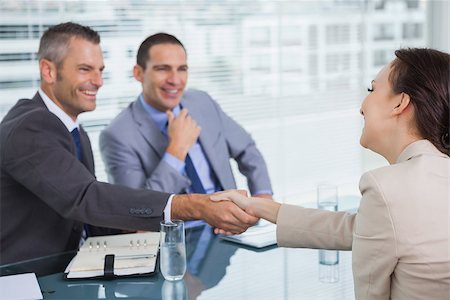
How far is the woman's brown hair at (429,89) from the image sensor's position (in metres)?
1.50

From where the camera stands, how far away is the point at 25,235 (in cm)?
231

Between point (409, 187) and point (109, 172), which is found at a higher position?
point (409, 187)

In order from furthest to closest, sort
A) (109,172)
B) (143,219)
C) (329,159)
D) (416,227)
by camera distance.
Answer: (329,159)
(109,172)
(143,219)
(416,227)

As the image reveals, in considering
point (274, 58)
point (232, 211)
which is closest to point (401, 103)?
point (232, 211)

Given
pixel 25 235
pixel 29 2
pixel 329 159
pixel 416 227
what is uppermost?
pixel 29 2

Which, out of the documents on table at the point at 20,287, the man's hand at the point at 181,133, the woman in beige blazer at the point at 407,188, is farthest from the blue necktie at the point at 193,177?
the woman in beige blazer at the point at 407,188

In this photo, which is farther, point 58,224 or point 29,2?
point 29,2

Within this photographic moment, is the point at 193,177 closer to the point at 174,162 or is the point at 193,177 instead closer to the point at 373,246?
the point at 174,162

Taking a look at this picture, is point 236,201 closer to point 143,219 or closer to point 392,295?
point 143,219

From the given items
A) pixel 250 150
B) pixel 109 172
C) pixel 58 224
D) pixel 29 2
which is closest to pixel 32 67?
pixel 29 2

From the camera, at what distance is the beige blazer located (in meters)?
1.41

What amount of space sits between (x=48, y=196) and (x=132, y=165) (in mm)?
805

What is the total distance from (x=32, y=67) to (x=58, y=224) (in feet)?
5.29

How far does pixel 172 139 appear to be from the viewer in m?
2.94
